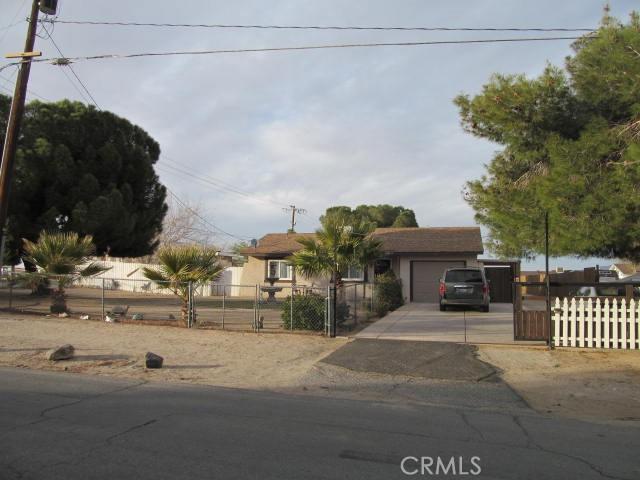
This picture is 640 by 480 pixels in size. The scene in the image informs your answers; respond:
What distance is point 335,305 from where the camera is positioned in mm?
14266

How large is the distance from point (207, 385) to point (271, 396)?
4.66ft

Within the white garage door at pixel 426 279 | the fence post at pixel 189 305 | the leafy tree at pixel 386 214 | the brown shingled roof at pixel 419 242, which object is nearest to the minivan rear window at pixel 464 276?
the brown shingled roof at pixel 419 242

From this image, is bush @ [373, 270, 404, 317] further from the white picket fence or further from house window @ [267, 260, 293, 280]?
the white picket fence

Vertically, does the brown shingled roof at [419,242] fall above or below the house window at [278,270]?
above

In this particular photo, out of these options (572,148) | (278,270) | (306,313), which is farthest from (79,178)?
(572,148)

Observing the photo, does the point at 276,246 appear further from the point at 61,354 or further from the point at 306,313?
the point at 61,354

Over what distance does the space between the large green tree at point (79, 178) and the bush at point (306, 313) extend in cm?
1426

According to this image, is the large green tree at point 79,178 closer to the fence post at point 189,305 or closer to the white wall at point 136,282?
the white wall at point 136,282

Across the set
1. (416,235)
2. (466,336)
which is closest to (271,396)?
(466,336)

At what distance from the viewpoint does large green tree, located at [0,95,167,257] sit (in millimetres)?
24781

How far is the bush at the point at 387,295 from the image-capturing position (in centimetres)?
2030

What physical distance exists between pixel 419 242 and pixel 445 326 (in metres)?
11.1

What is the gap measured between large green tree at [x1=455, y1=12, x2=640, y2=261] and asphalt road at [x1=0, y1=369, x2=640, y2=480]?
4.72 m

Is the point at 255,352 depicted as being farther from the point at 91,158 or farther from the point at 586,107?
the point at 91,158
